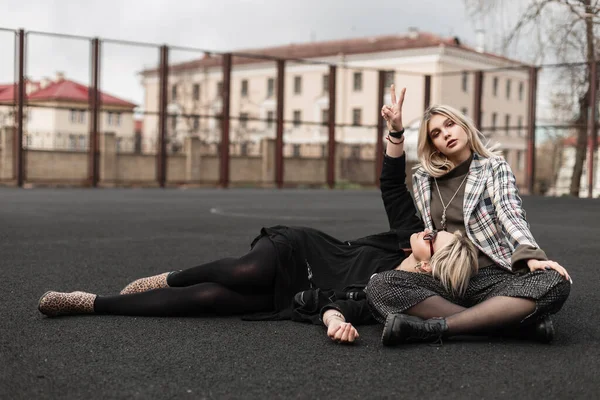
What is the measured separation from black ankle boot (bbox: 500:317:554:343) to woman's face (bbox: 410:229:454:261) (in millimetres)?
460

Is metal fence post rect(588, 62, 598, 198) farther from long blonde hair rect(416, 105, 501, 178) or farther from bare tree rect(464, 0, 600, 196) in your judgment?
long blonde hair rect(416, 105, 501, 178)

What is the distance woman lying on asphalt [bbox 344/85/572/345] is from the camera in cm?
357

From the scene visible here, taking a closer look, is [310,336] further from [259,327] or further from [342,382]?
[342,382]

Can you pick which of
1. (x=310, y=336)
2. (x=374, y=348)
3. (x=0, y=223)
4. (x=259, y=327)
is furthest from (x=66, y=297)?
(x=0, y=223)

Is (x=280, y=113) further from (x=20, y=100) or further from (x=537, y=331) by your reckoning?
(x=537, y=331)

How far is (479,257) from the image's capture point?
12.7 ft

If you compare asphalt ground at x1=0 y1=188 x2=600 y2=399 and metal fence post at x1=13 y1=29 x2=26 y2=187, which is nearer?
asphalt ground at x1=0 y1=188 x2=600 y2=399

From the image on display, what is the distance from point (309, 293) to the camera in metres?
3.95

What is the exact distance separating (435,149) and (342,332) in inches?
40.8

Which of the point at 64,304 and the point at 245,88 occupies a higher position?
the point at 245,88

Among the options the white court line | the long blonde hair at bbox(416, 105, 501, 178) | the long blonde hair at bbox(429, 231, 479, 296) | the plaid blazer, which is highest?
the long blonde hair at bbox(416, 105, 501, 178)

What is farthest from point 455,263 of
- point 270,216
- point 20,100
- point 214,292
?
point 20,100

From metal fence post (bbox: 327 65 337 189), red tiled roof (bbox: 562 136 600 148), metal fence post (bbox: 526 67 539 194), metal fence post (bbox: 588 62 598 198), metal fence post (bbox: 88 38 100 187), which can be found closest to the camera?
metal fence post (bbox: 588 62 598 198)

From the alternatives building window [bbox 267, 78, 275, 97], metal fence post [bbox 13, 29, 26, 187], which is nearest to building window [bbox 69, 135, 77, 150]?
metal fence post [bbox 13, 29, 26, 187]
